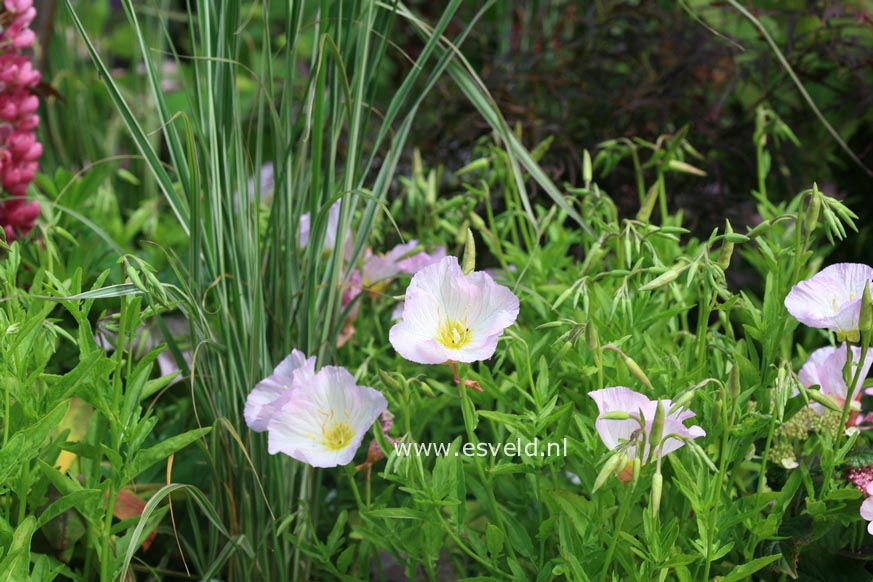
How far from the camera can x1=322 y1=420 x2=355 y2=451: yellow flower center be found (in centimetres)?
86

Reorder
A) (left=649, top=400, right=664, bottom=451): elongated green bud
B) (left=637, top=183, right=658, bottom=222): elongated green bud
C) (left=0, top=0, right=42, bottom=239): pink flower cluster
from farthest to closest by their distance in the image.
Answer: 1. (left=0, top=0, right=42, bottom=239): pink flower cluster
2. (left=637, top=183, right=658, bottom=222): elongated green bud
3. (left=649, top=400, right=664, bottom=451): elongated green bud

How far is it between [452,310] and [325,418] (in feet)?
0.51

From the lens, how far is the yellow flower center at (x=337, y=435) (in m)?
Result: 0.86

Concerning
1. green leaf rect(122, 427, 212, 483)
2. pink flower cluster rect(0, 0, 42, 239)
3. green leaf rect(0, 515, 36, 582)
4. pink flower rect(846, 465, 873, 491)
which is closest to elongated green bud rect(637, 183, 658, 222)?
pink flower rect(846, 465, 873, 491)

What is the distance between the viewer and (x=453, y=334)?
83 centimetres

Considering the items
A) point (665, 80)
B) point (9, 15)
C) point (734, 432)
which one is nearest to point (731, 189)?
point (665, 80)

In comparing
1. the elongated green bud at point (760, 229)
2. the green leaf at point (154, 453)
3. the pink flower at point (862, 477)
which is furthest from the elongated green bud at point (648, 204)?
the green leaf at point (154, 453)

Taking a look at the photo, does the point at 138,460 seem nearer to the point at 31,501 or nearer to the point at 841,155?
the point at 31,501

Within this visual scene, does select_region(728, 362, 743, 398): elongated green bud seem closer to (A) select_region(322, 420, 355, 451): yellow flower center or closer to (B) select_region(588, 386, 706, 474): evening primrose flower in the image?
(B) select_region(588, 386, 706, 474): evening primrose flower

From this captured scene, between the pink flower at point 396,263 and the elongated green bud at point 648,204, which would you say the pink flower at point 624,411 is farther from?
the pink flower at point 396,263

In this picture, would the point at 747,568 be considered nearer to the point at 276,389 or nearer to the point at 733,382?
the point at 733,382

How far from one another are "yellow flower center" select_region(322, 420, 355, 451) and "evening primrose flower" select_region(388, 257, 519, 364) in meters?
0.12

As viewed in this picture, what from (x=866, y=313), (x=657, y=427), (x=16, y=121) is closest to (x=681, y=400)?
(x=657, y=427)

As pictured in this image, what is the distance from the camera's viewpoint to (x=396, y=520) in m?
0.91
